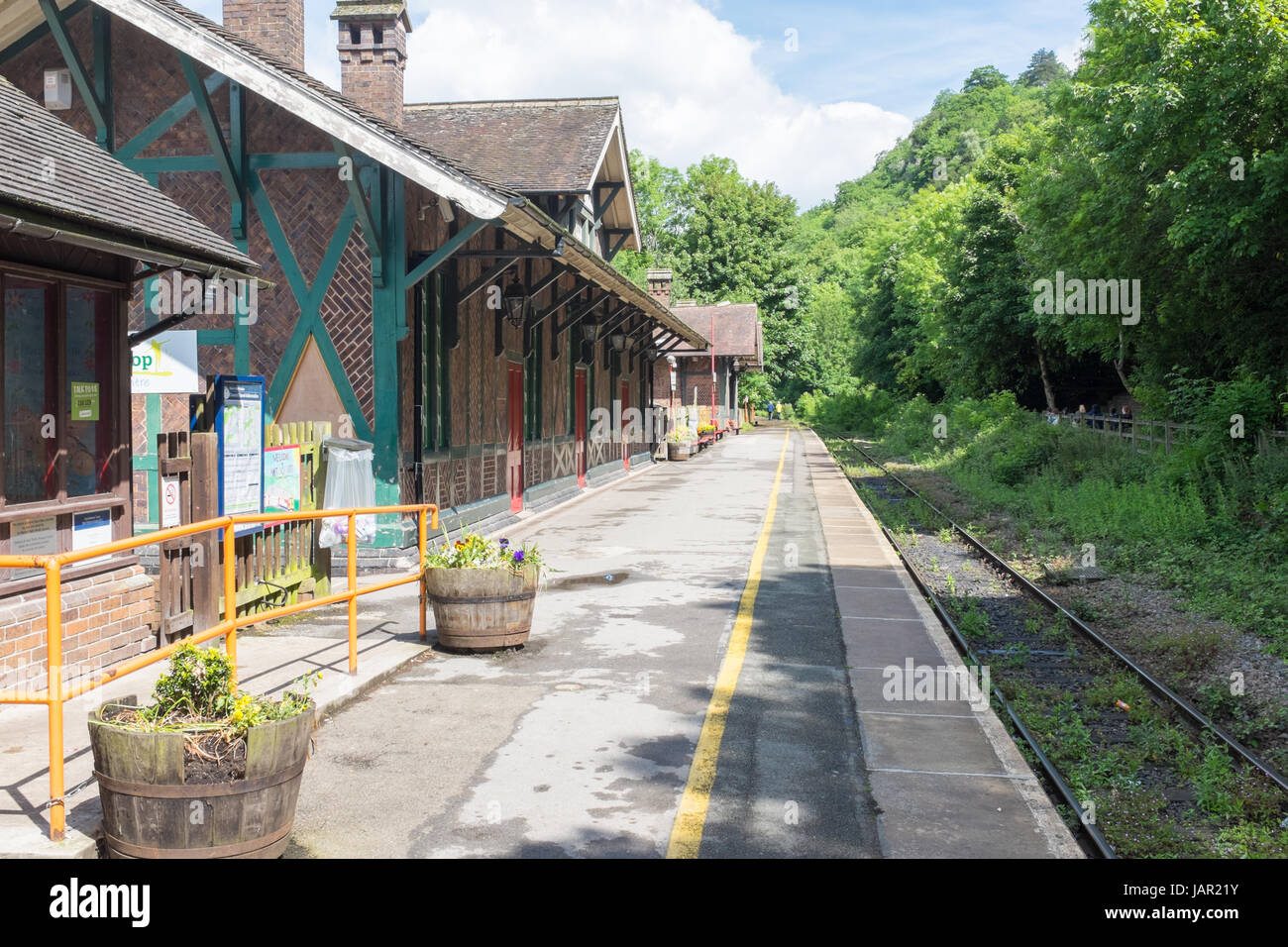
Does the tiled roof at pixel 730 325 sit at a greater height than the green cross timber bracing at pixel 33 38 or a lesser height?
greater

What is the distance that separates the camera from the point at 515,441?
18156mm

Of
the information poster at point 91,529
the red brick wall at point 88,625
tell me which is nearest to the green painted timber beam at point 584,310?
the information poster at point 91,529

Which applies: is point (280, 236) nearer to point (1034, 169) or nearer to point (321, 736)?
point (321, 736)

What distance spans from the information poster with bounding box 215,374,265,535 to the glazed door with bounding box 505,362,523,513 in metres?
8.34

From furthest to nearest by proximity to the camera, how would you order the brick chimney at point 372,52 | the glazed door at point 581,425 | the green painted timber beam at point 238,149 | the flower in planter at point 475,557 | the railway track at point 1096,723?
the glazed door at point 581,425
the brick chimney at point 372,52
the green painted timber beam at point 238,149
the flower in planter at point 475,557
the railway track at point 1096,723

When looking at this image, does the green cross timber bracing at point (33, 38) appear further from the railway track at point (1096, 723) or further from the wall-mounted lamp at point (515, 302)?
the railway track at point (1096, 723)

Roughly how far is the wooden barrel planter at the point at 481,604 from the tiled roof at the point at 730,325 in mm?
48920

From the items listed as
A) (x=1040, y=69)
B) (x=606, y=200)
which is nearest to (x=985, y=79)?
(x=1040, y=69)

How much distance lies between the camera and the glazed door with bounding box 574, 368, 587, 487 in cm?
2370

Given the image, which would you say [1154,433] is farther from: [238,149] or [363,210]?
[238,149]

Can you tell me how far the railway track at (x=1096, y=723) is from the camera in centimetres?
589

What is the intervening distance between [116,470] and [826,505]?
49.9ft

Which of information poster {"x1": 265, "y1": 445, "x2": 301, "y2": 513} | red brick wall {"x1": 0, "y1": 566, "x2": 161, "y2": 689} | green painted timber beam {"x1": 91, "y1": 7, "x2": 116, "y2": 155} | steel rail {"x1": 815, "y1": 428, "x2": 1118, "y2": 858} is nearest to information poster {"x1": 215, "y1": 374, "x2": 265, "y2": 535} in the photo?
information poster {"x1": 265, "y1": 445, "x2": 301, "y2": 513}

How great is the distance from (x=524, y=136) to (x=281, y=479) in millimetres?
13114
